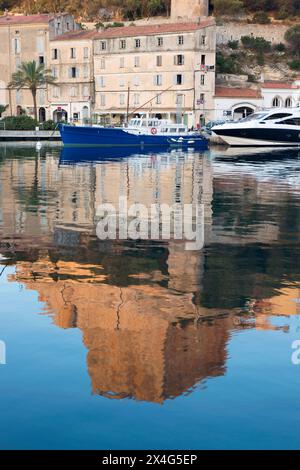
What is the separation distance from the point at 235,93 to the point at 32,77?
64.6 feet

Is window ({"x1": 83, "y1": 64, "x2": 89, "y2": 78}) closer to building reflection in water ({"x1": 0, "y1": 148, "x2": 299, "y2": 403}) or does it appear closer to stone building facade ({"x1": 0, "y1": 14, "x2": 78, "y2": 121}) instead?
stone building facade ({"x1": 0, "y1": 14, "x2": 78, "y2": 121})

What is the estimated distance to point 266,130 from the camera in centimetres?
5412

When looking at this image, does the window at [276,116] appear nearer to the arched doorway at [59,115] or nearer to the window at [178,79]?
the window at [178,79]

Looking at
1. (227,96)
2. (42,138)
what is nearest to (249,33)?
(227,96)

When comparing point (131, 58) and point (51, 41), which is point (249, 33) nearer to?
point (131, 58)

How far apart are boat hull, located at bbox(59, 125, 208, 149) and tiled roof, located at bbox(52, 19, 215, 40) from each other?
15414mm

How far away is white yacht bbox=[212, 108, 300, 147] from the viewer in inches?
2126

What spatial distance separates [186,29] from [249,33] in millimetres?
16532

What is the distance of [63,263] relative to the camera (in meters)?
11.5

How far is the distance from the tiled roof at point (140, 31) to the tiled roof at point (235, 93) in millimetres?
6313

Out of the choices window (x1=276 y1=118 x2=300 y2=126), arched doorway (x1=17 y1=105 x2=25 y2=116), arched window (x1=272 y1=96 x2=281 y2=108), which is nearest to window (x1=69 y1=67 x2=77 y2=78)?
arched doorway (x1=17 y1=105 x2=25 y2=116)

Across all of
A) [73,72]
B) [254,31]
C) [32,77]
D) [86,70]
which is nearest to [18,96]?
[32,77]

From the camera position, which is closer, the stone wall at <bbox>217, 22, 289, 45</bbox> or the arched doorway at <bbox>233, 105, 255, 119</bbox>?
the arched doorway at <bbox>233, 105, 255, 119</bbox>

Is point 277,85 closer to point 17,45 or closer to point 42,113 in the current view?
point 42,113
